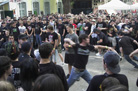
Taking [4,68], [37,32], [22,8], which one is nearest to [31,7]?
[22,8]

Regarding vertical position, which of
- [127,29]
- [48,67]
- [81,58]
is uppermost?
[127,29]

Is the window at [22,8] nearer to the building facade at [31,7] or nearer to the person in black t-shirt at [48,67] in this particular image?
the building facade at [31,7]

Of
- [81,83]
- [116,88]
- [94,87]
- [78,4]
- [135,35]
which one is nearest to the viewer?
[116,88]

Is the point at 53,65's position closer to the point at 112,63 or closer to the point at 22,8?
the point at 112,63

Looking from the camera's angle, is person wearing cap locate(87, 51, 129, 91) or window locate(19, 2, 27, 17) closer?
person wearing cap locate(87, 51, 129, 91)

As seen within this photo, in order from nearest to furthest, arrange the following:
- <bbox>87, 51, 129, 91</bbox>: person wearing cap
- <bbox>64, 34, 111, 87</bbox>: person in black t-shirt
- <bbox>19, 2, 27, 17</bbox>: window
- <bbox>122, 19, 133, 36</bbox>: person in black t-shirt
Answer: <bbox>87, 51, 129, 91</bbox>: person wearing cap, <bbox>64, 34, 111, 87</bbox>: person in black t-shirt, <bbox>122, 19, 133, 36</bbox>: person in black t-shirt, <bbox>19, 2, 27, 17</bbox>: window

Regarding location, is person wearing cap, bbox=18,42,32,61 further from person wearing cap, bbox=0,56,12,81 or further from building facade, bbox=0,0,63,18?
building facade, bbox=0,0,63,18

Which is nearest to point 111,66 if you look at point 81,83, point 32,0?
point 81,83

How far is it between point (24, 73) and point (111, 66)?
1.35m

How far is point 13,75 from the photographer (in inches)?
139

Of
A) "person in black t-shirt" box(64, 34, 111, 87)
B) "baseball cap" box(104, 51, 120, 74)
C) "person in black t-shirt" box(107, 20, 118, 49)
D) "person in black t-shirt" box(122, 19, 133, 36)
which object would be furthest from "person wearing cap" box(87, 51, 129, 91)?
"person in black t-shirt" box(107, 20, 118, 49)

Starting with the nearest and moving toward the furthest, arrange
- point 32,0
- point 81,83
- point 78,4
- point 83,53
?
1. point 83,53
2. point 81,83
3. point 32,0
4. point 78,4

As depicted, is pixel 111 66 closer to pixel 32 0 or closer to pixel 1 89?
pixel 1 89

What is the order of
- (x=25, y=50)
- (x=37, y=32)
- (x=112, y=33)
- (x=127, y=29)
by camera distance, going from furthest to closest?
(x=37, y=32)
(x=112, y=33)
(x=127, y=29)
(x=25, y=50)
